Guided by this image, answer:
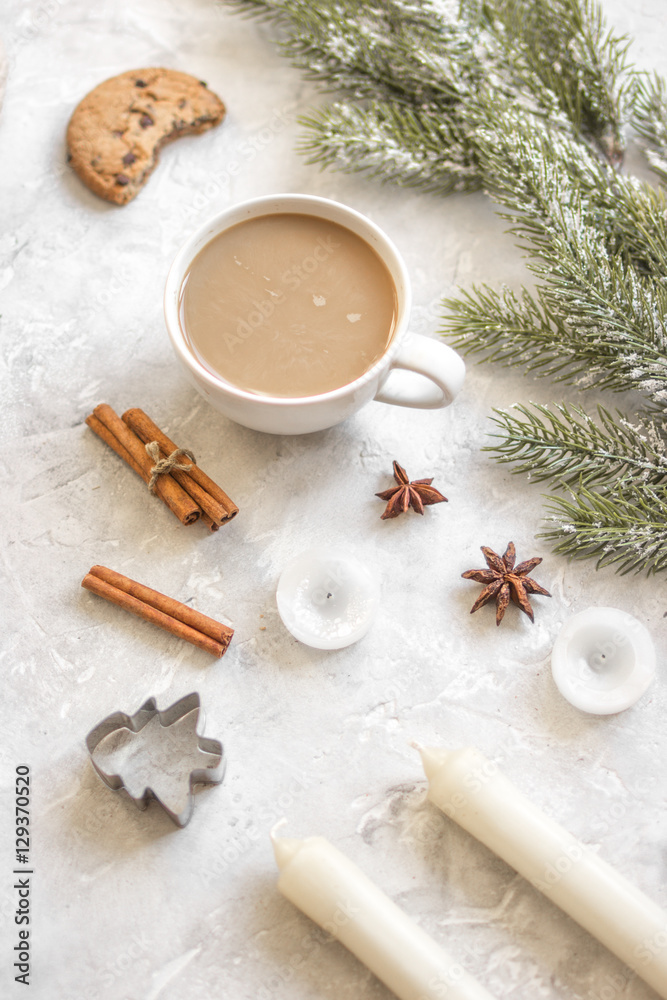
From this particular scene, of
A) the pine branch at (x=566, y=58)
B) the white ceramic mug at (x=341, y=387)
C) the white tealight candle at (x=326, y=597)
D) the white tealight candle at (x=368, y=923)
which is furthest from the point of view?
the pine branch at (x=566, y=58)

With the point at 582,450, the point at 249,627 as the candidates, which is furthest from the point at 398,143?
the point at 249,627

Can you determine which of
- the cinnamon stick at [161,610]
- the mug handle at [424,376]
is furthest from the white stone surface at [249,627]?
the mug handle at [424,376]

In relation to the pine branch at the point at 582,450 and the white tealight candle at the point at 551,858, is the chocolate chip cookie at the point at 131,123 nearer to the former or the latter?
the pine branch at the point at 582,450

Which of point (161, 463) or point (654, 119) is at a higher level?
point (654, 119)

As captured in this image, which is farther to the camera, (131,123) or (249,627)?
(131,123)

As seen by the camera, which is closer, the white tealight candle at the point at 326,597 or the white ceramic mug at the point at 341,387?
the white ceramic mug at the point at 341,387

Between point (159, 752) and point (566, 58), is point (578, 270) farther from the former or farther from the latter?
point (159, 752)

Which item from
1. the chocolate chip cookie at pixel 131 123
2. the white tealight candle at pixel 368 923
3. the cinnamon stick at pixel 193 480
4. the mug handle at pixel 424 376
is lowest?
the white tealight candle at pixel 368 923
